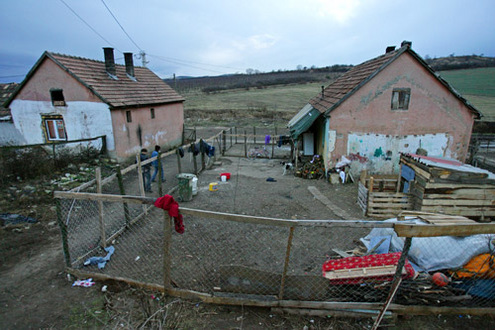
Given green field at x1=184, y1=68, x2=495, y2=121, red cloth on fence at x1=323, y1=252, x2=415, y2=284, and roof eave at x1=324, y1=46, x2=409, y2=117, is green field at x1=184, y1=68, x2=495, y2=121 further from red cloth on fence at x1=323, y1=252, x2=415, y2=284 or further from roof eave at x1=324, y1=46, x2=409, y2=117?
red cloth on fence at x1=323, y1=252, x2=415, y2=284

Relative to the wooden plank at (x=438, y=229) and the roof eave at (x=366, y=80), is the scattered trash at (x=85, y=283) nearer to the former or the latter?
the wooden plank at (x=438, y=229)

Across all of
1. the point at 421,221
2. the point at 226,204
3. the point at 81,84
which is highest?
the point at 81,84

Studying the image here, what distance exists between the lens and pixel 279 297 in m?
4.05

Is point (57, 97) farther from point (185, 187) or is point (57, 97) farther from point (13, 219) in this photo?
point (185, 187)

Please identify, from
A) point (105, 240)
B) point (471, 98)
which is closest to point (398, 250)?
point (105, 240)

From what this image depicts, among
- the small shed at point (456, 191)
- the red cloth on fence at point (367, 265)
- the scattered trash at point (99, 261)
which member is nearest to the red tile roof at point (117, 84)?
the scattered trash at point (99, 261)

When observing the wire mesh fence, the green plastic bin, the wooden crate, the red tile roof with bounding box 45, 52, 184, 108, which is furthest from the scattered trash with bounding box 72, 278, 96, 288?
the red tile roof with bounding box 45, 52, 184, 108

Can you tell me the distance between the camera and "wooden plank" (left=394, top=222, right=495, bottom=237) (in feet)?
11.5

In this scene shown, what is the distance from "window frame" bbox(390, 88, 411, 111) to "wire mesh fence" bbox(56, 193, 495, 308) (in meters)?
7.38

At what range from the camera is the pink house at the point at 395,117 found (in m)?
11.4

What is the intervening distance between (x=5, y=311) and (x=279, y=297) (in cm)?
458

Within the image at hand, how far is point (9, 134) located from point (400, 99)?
2231 centimetres

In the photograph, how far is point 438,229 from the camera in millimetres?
3535

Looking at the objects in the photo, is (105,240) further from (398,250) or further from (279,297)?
(398,250)
